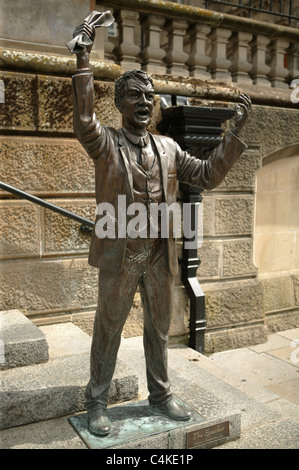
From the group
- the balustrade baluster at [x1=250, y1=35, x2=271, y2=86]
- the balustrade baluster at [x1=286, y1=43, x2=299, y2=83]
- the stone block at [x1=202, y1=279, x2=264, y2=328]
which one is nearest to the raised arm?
the stone block at [x1=202, y1=279, x2=264, y2=328]

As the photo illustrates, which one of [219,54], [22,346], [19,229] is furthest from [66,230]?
[219,54]

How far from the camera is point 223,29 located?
537cm

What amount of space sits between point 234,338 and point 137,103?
3.52 m

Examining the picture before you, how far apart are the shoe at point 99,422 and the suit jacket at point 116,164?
2.63 feet

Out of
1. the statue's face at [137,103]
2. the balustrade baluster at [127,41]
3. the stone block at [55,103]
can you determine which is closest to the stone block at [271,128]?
the balustrade baluster at [127,41]

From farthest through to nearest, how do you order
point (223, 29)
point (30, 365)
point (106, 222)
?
point (223, 29) → point (30, 365) → point (106, 222)

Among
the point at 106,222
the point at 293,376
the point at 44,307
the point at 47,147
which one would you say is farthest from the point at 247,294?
the point at 106,222

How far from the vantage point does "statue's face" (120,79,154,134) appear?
246 centimetres

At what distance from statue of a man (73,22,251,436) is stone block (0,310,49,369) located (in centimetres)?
71

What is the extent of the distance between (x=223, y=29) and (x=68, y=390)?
420 centimetres

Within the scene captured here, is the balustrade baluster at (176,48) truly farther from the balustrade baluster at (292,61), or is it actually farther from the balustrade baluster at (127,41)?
the balustrade baluster at (292,61)

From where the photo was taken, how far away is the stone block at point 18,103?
3854 mm

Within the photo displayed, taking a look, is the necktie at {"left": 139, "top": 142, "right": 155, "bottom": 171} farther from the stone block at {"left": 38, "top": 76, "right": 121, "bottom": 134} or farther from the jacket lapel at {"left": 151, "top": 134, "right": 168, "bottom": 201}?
the stone block at {"left": 38, "top": 76, "right": 121, "bottom": 134}

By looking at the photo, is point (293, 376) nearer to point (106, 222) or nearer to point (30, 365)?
point (30, 365)
